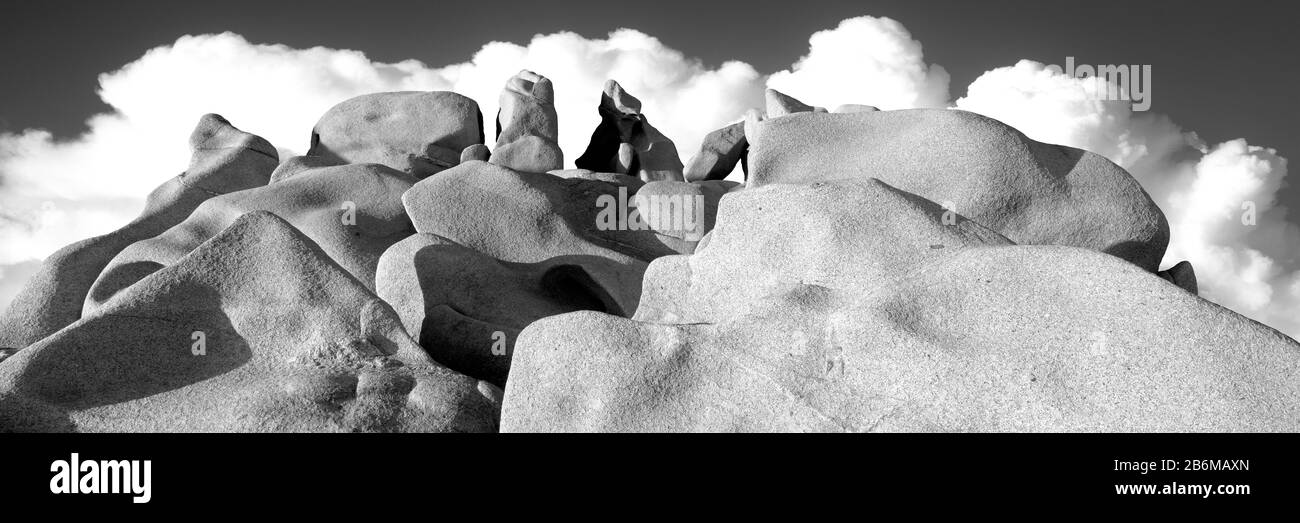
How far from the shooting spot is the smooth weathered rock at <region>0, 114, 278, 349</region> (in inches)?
264

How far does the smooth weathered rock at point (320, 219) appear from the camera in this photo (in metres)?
6.39

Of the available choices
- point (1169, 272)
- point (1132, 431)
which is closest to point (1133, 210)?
point (1169, 272)

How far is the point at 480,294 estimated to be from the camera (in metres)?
5.74

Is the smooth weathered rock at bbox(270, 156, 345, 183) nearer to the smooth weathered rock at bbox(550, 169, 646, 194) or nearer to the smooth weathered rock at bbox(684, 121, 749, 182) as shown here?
the smooth weathered rock at bbox(550, 169, 646, 194)

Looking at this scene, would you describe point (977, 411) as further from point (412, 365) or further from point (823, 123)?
point (823, 123)

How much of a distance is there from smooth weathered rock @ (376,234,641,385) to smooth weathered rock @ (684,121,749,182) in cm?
242

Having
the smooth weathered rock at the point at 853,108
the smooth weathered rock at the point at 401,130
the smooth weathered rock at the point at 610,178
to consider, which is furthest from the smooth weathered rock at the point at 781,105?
the smooth weathered rock at the point at 401,130

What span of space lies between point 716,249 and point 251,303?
6.08 ft

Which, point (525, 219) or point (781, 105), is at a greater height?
point (781, 105)

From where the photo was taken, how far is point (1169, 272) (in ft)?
21.0

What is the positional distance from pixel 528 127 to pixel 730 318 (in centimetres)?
614

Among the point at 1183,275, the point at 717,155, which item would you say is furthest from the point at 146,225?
the point at 1183,275

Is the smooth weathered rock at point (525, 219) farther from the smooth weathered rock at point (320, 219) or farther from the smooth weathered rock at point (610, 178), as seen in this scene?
the smooth weathered rock at point (610, 178)

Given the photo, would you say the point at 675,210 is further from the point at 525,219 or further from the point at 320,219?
the point at 320,219
